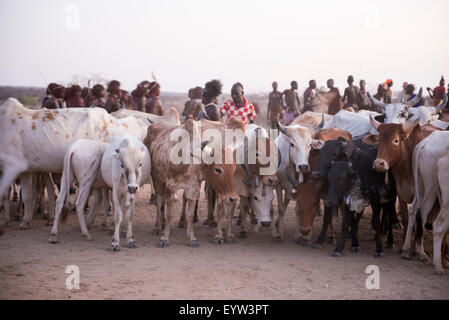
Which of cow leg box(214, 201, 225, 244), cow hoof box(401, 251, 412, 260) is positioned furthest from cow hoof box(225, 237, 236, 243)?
cow hoof box(401, 251, 412, 260)

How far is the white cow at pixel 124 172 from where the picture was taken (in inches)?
294

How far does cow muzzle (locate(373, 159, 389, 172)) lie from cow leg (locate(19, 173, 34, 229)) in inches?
239

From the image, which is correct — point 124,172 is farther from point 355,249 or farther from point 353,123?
point 353,123

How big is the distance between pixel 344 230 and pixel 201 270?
2.41m

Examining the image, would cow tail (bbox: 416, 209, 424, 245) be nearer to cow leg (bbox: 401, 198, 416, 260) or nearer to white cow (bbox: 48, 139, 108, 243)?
cow leg (bbox: 401, 198, 416, 260)

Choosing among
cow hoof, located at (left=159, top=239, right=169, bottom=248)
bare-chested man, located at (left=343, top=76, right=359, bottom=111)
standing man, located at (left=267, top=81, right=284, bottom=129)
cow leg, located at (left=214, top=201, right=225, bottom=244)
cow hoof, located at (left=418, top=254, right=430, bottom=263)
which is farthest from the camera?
standing man, located at (left=267, top=81, right=284, bottom=129)

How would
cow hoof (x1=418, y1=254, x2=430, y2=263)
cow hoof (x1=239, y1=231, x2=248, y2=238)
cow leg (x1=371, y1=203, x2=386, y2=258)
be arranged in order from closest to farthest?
cow hoof (x1=418, y1=254, x2=430, y2=263) → cow leg (x1=371, y1=203, x2=386, y2=258) → cow hoof (x1=239, y1=231, x2=248, y2=238)

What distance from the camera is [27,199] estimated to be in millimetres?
8945

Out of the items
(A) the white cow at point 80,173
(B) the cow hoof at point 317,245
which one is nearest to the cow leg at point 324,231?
(B) the cow hoof at point 317,245

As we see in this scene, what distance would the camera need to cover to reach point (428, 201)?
709cm

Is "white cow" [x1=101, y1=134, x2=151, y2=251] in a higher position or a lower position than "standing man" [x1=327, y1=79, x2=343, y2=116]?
lower

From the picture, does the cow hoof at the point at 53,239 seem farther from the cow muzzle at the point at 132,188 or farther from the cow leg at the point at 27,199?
the cow muzzle at the point at 132,188

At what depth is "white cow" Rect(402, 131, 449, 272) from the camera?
7.00 meters

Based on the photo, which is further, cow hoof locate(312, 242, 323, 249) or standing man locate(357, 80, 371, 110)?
standing man locate(357, 80, 371, 110)
